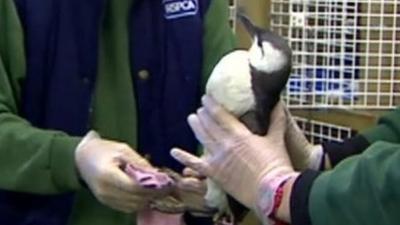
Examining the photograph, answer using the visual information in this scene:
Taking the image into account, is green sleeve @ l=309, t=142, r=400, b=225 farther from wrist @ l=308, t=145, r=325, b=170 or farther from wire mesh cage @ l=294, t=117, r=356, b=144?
wire mesh cage @ l=294, t=117, r=356, b=144

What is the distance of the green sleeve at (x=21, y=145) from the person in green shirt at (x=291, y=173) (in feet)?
A: 0.52

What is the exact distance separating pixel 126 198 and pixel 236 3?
94 cm

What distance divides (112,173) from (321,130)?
1.18 m

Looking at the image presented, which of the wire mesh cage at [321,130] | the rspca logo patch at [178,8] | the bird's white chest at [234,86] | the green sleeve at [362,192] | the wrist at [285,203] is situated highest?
the rspca logo patch at [178,8]

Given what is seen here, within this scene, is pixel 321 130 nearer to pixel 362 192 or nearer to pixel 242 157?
pixel 242 157

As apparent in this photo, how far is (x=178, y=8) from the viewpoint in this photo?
1.46m

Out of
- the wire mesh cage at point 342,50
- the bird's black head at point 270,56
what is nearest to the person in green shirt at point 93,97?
the bird's black head at point 270,56

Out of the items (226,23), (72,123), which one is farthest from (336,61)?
(72,123)

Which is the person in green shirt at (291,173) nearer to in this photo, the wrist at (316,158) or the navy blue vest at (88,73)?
the wrist at (316,158)

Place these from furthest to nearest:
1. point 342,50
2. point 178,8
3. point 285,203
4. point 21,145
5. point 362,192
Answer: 1. point 342,50
2. point 178,8
3. point 21,145
4. point 285,203
5. point 362,192

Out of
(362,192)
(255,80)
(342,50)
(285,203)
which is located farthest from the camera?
(342,50)

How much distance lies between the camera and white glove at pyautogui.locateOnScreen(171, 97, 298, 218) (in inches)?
45.2

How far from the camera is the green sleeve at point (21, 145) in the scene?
4.44 feet

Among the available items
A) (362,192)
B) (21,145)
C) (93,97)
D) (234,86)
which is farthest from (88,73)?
(362,192)
